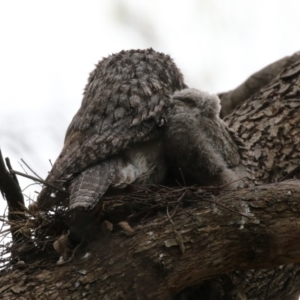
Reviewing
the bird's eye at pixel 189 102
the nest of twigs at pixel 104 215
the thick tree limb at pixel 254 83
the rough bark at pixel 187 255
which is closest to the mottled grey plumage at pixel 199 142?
the bird's eye at pixel 189 102

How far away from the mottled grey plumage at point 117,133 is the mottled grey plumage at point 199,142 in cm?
7

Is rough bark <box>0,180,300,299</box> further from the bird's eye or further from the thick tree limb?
the thick tree limb

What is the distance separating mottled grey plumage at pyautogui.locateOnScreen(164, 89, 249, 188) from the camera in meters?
3.35

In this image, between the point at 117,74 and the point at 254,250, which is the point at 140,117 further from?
the point at 254,250

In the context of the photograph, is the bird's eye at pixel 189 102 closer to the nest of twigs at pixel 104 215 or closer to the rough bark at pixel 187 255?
the nest of twigs at pixel 104 215

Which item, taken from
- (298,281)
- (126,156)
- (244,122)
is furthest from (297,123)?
(126,156)

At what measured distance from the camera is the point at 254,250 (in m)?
2.77

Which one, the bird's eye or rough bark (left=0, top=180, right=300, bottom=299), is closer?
rough bark (left=0, top=180, right=300, bottom=299)

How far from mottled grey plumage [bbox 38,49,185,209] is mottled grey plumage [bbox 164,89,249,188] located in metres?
0.07

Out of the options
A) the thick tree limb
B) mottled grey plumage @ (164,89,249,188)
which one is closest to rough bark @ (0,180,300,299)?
mottled grey plumage @ (164,89,249,188)

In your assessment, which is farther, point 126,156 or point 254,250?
point 126,156

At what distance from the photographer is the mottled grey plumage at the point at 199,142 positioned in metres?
3.35

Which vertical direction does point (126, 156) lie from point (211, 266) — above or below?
above

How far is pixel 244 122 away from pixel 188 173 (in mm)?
1023
